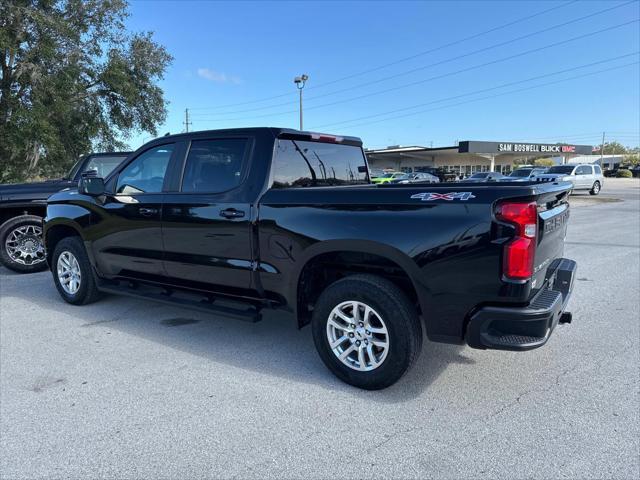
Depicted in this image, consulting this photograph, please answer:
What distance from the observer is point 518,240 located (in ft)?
9.12

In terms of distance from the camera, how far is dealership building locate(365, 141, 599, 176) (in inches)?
2202

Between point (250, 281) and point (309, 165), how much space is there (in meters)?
1.20

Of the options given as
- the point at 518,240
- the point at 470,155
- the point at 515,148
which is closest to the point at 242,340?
the point at 518,240

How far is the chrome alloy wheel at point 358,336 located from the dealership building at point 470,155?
51602mm

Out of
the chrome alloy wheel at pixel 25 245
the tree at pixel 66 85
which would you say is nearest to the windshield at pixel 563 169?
the tree at pixel 66 85

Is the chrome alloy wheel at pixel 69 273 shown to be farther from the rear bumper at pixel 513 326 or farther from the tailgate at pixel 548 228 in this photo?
the tailgate at pixel 548 228

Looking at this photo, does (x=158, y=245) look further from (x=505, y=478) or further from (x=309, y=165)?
(x=505, y=478)

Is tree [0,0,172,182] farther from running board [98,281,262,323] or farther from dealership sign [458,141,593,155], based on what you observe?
dealership sign [458,141,593,155]

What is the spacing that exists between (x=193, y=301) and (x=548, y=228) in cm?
307

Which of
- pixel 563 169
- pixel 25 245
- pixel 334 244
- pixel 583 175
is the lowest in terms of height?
pixel 25 245

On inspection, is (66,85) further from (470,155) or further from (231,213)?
(470,155)

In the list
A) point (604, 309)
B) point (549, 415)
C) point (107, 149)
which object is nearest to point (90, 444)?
point (549, 415)

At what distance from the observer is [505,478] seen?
95.0 inches

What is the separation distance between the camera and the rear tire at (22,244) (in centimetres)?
734
